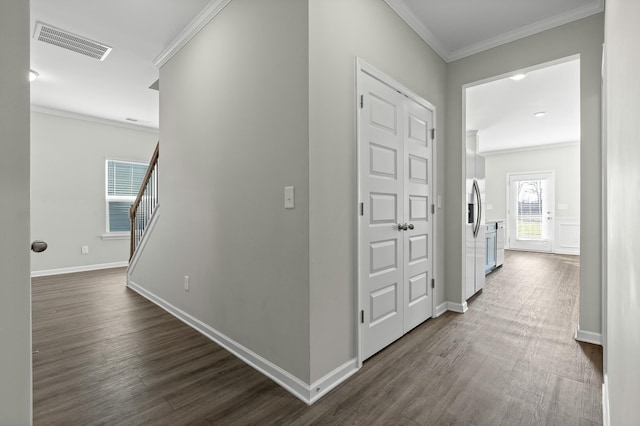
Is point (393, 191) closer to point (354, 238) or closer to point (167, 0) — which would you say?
point (354, 238)

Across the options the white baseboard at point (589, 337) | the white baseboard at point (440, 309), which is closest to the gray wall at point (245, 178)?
the white baseboard at point (440, 309)

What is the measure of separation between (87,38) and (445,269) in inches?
174

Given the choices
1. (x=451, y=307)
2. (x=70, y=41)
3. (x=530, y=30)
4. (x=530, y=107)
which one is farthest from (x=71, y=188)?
(x=530, y=107)

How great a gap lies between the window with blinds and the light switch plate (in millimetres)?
5497

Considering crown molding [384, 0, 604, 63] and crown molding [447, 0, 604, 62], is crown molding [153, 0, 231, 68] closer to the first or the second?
crown molding [384, 0, 604, 63]

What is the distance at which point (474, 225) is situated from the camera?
3627 millimetres

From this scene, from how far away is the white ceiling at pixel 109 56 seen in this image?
8.49 ft

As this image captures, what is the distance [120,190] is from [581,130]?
23.1ft

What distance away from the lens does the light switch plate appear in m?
1.80

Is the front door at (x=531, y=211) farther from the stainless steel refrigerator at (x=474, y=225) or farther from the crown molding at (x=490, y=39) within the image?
the crown molding at (x=490, y=39)

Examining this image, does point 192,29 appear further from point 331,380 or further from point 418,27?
point 331,380

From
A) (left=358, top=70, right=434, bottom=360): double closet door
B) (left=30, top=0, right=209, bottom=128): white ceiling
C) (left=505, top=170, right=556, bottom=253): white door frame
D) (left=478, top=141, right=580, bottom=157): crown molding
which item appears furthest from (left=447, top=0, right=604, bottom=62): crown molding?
(left=505, top=170, right=556, bottom=253): white door frame

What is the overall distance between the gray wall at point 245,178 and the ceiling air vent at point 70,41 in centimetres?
89

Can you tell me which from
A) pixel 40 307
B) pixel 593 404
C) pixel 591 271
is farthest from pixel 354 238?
pixel 40 307
